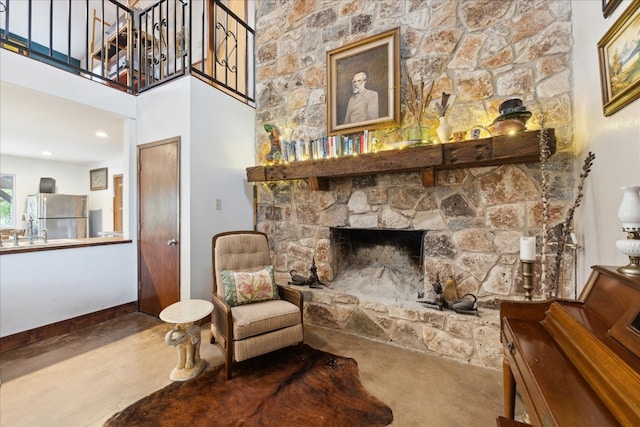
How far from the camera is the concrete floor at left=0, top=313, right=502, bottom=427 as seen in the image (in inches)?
60.5

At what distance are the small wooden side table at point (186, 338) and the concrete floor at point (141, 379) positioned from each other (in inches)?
4.3

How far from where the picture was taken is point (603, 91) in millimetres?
1447

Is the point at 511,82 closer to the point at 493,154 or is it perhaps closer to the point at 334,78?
the point at 493,154

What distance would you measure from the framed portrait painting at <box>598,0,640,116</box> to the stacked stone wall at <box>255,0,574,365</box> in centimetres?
61

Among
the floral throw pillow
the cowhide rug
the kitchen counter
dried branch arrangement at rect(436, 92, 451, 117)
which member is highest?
dried branch arrangement at rect(436, 92, 451, 117)

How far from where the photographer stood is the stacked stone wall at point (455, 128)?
6.58 ft

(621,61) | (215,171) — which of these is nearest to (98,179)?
(215,171)

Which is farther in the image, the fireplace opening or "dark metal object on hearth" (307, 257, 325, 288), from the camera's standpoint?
"dark metal object on hearth" (307, 257, 325, 288)

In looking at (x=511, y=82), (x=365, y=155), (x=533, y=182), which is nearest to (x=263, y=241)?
(x=365, y=155)

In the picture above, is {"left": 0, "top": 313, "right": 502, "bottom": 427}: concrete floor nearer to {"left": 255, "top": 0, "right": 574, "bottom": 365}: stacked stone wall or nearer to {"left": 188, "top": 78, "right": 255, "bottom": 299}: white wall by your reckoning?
{"left": 255, "top": 0, "right": 574, "bottom": 365}: stacked stone wall

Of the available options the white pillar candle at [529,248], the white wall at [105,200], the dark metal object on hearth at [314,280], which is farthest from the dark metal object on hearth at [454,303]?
the white wall at [105,200]

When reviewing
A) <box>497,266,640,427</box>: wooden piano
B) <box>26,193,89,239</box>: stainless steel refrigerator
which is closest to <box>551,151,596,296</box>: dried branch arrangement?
<box>497,266,640,427</box>: wooden piano

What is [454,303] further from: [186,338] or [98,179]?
[98,179]

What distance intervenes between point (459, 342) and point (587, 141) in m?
1.68
